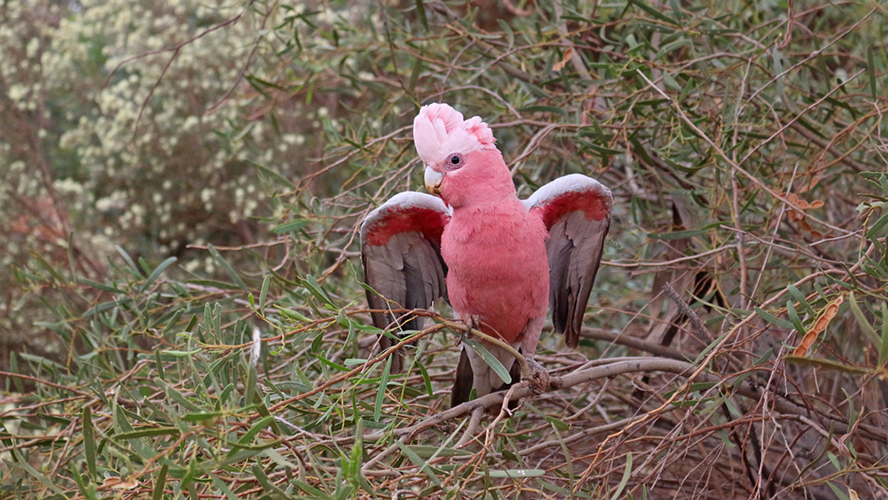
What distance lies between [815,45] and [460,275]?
1.49 metres

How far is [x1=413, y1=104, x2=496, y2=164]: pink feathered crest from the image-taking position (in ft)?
5.12

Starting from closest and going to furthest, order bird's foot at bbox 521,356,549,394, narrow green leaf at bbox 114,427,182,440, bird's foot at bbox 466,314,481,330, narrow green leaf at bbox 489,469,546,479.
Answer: narrow green leaf at bbox 114,427,182,440 < narrow green leaf at bbox 489,469,546,479 < bird's foot at bbox 521,356,549,394 < bird's foot at bbox 466,314,481,330

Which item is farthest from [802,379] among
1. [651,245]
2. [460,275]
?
[460,275]

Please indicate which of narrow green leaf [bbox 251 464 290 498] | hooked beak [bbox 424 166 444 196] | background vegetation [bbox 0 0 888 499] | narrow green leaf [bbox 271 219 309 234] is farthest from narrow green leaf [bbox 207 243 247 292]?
narrow green leaf [bbox 251 464 290 498]

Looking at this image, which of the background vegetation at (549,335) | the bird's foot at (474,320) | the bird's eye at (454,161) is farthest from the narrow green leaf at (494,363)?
the bird's eye at (454,161)

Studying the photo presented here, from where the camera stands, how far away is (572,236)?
191 centimetres

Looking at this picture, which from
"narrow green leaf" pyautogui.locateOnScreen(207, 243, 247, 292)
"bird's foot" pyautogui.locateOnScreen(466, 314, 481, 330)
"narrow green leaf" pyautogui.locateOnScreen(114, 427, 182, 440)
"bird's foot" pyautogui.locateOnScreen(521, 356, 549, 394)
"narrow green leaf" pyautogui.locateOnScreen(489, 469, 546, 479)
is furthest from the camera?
"narrow green leaf" pyautogui.locateOnScreen(207, 243, 247, 292)

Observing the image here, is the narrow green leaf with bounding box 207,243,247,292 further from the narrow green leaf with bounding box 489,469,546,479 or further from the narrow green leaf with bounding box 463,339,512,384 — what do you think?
the narrow green leaf with bounding box 489,469,546,479

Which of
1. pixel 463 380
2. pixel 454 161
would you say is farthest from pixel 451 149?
pixel 463 380

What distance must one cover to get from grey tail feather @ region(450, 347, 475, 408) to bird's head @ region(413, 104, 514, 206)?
0.48 metres

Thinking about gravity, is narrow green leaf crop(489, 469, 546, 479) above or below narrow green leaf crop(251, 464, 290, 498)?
below

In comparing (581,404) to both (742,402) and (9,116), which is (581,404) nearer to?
(742,402)

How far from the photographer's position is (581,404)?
2.22 m

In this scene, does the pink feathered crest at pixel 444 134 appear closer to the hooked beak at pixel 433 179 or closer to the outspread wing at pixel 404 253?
the hooked beak at pixel 433 179
